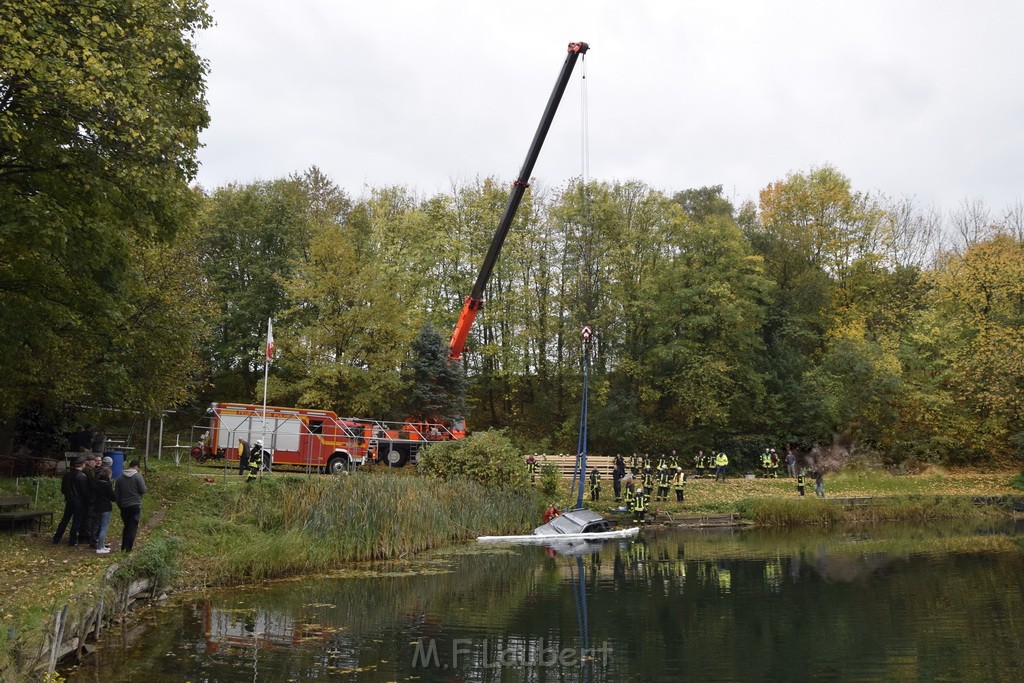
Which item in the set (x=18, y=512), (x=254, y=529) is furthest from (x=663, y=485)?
(x=18, y=512)

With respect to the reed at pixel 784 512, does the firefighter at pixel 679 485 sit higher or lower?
higher

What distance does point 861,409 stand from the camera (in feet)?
150

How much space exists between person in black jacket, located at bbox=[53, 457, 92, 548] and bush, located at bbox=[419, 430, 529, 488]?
13.3m

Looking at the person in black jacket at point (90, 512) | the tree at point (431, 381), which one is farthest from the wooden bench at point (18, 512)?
the tree at point (431, 381)

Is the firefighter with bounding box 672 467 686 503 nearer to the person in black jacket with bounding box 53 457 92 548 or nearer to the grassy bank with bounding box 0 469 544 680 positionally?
the grassy bank with bounding box 0 469 544 680

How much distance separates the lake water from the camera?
1202 centimetres

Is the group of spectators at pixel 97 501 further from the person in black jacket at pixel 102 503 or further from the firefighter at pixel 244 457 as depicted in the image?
the firefighter at pixel 244 457

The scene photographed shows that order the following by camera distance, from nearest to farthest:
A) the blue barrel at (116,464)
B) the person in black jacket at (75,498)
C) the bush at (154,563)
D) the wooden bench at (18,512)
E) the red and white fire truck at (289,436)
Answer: the bush at (154,563) → the wooden bench at (18,512) → the person in black jacket at (75,498) → the blue barrel at (116,464) → the red and white fire truck at (289,436)

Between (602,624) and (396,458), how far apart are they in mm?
21159

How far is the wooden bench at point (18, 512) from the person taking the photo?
16625 millimetres

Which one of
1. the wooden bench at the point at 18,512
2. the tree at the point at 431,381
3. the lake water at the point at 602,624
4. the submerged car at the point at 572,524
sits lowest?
the lake water at the point at 602,624

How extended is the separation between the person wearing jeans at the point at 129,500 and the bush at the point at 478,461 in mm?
13096

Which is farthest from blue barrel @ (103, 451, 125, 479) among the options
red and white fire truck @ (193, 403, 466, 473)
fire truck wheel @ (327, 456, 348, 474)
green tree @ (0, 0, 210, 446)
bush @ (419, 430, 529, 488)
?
bush @ (419, 430, 529, 488)

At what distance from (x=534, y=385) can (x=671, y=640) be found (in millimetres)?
37329
